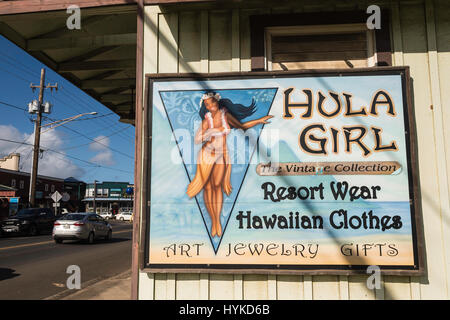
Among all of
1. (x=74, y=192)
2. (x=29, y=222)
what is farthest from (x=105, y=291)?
(x=74, y=192)

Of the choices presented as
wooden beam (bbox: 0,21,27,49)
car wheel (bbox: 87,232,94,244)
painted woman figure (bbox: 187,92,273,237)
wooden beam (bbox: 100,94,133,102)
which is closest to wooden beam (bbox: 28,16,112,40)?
wooden beam (bbox: 0,21,27,49)

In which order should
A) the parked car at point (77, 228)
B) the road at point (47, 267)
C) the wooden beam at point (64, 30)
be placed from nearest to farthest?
1. the wooden beam at point (64, 30)
2. the road at point (47, 267)
3. the parked car at point (77, 228)

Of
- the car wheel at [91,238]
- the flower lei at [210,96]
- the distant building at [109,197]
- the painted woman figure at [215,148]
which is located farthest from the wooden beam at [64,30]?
the distant building at [109,197]

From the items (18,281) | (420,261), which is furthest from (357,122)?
(18,281)

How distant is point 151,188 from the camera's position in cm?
442

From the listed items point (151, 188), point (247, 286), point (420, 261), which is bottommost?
point (247, 286)

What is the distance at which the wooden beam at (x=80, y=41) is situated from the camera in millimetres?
6203

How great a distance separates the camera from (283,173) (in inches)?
170

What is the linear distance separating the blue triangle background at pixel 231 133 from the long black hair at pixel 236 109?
4cm

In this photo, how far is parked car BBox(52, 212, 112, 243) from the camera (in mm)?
16469

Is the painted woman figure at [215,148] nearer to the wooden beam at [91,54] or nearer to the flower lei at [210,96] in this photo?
the flower lei at [210,96]

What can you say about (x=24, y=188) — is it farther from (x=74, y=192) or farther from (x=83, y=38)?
(x=83, y=38)
